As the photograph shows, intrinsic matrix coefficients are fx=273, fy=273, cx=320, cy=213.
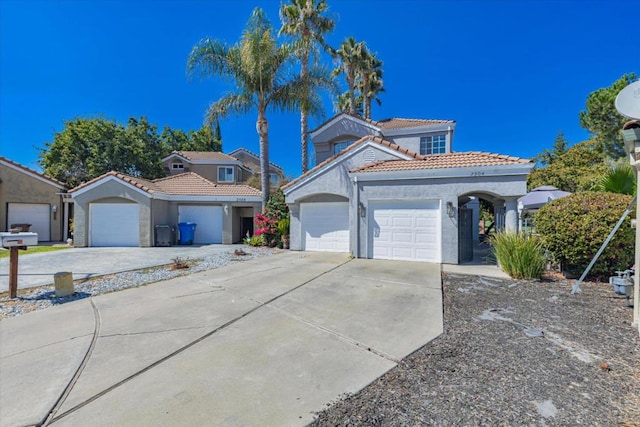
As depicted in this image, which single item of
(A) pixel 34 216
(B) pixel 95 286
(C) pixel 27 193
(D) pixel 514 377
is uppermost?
(C) pixel 27 193

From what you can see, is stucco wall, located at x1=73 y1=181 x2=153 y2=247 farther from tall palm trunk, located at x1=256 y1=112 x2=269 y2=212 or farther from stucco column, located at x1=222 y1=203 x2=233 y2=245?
tall palm trunk, located at x1=256 y1=112 x2=269 y2=212

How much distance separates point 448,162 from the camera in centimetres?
1086

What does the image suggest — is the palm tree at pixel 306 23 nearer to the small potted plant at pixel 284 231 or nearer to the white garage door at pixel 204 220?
the small potted plant at pixel 284 231

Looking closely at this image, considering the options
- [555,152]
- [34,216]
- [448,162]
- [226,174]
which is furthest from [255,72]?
[555,152]

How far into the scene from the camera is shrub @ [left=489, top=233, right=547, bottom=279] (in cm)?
795

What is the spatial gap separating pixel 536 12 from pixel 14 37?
23650 mm

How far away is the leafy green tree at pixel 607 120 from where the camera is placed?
20.8 metres

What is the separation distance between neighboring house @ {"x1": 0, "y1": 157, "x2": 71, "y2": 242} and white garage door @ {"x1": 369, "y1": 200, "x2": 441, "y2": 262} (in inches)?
837

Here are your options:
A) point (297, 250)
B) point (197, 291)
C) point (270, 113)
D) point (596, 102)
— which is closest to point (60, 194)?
point (270, 113)

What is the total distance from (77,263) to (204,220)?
24.9 feet

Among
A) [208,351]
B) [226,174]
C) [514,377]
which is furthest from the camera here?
[226,174]

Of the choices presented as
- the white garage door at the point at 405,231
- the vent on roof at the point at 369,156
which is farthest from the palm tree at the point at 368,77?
the white garage door at the point at 405,231

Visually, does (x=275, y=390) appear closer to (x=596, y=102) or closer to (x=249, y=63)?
(x=249, y=63)

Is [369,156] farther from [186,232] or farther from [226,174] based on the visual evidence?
[226,174]
